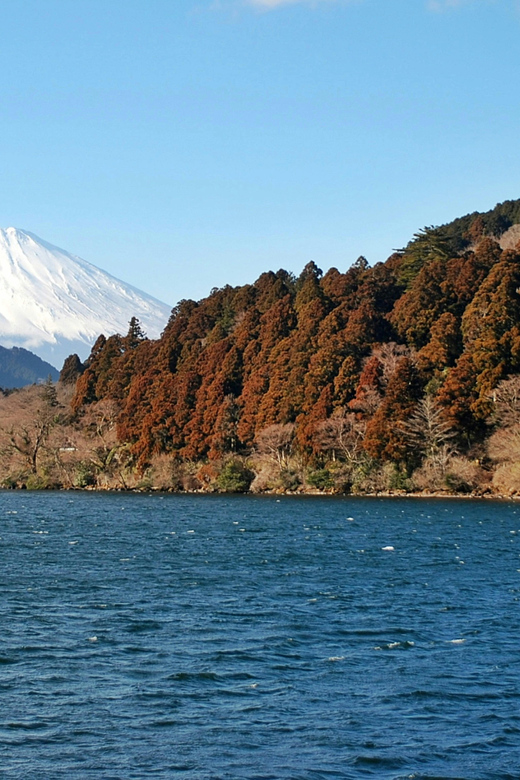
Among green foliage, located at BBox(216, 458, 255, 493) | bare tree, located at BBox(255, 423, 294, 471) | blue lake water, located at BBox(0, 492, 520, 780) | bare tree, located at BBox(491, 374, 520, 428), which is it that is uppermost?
bare tree, located at BBox(491, 374, 520, 428)

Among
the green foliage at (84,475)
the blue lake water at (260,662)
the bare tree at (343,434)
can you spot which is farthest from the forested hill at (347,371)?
the blue lake water at (260,662)

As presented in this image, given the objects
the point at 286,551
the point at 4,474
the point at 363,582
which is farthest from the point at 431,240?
the point at 363,582

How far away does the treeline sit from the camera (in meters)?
51.9

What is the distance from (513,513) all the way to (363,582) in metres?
20.4

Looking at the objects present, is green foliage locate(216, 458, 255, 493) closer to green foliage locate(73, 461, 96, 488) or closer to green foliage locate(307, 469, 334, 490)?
green foliage locate(307, 469, 334, 490)

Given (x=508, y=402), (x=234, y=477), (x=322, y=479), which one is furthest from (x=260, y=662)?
(x=234, y=477)

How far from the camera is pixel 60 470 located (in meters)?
70.2

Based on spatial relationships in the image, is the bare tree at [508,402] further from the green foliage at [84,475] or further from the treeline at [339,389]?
the green foliage at [84,475]

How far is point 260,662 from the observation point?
45.9 ft

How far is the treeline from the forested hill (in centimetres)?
10

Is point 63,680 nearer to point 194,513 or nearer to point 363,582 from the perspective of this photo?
point 363,582

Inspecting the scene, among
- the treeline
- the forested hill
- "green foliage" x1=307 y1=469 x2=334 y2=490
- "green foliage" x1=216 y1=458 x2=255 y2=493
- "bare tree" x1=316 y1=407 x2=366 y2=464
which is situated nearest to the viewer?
the treeline

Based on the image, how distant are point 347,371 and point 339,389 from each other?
132cm

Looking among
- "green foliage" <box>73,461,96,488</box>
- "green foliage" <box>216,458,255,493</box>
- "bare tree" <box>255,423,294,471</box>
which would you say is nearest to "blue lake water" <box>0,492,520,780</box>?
"bare tree" <box>255,423,294,471</box>
